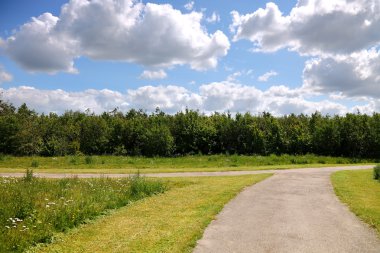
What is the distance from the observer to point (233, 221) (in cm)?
1162

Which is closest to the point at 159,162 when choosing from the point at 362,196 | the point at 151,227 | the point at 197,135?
the point at 197,135

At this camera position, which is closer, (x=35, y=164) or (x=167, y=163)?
(x=35, y=164)

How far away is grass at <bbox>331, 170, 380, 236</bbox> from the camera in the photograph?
486 inches

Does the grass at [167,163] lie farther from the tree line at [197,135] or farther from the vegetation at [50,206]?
the vegetation at [50,206]

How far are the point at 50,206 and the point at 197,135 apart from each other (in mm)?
42476

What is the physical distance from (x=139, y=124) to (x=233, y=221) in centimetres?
4619

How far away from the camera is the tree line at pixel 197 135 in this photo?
50219 millimetres

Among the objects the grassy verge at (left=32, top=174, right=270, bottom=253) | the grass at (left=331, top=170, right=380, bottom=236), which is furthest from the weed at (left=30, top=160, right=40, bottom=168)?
the grass at (left=331, top=170, right=380, bottom=236)

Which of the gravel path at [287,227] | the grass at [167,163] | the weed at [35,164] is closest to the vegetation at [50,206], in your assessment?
the gravel path at [287,227]

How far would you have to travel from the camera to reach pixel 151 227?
35.2ft

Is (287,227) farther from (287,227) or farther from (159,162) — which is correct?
(159,162)

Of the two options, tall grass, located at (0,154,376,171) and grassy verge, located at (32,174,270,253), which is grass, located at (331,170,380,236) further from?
tall grass, located at (0,154,376,171)

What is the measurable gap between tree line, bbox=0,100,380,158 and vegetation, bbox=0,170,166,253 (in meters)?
32.4

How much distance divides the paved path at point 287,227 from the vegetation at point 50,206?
143 inches
